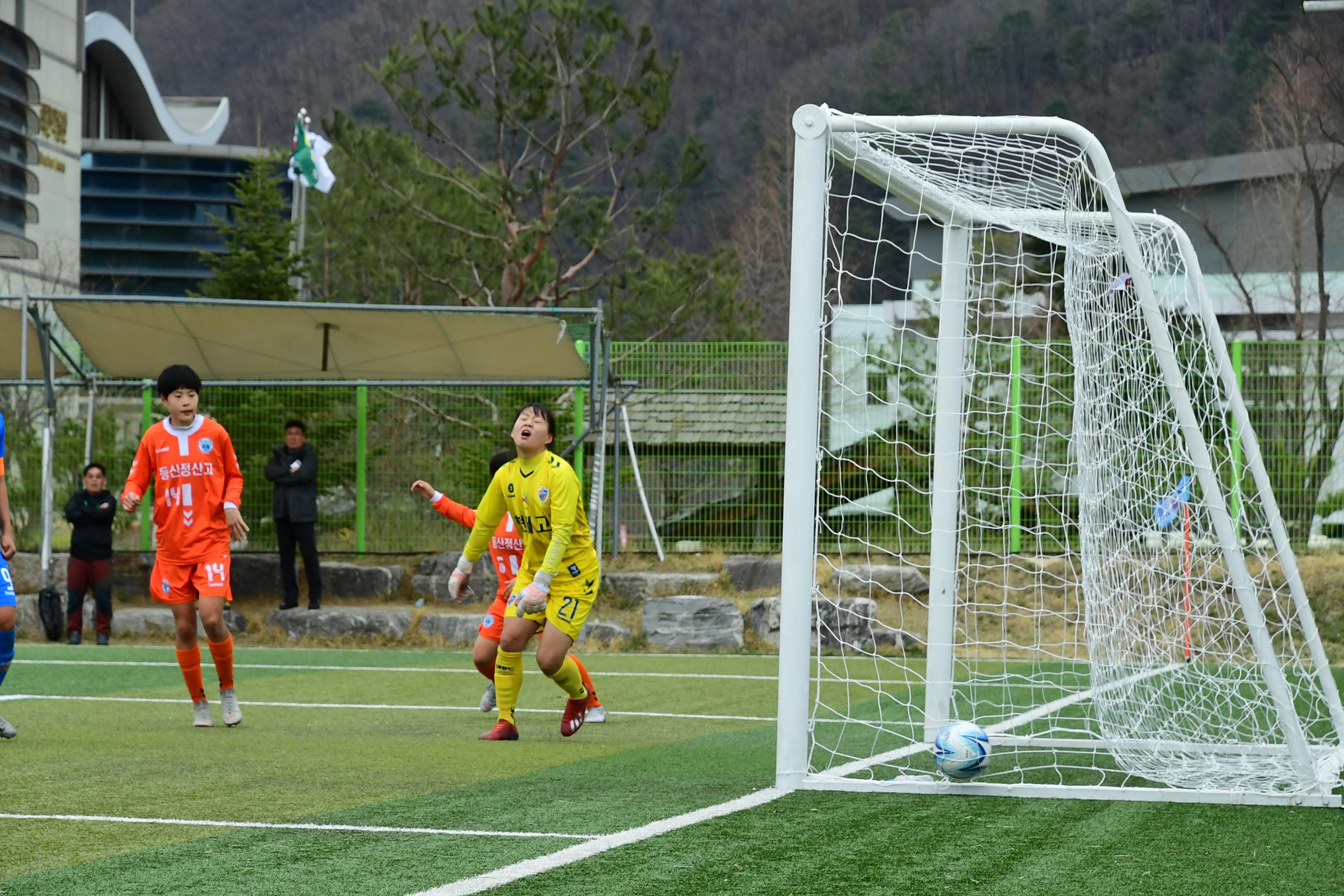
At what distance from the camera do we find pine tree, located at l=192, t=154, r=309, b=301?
31000mm

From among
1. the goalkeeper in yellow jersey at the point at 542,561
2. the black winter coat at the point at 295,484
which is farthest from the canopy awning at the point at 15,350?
the goalkeeper in yellow jersey at the point at 542,561

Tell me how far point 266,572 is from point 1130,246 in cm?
1252

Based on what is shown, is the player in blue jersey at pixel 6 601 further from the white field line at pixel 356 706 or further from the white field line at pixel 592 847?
the white field line at pixel 592 847

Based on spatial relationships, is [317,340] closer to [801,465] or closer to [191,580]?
[191,580]

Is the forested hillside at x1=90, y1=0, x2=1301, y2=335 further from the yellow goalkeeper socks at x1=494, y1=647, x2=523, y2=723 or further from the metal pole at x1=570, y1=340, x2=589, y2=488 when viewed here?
the yellow goalkeeper socks at x1=494, y1=647, x2=523, y2=723

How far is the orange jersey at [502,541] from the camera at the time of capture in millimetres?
9297

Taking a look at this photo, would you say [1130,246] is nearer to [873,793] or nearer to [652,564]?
[873,793]

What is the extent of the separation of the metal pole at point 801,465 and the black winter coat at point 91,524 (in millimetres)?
10902

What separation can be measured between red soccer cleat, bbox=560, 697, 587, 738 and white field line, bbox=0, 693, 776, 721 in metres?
1.15

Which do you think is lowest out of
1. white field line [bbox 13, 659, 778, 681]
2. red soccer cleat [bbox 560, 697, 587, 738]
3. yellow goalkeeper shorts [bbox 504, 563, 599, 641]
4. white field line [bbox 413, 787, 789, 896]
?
white field line [bbox 13, 659, 778, 681]

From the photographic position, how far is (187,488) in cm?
861

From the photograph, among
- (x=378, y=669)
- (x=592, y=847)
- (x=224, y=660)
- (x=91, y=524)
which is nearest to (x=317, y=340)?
(x=91, y=524)

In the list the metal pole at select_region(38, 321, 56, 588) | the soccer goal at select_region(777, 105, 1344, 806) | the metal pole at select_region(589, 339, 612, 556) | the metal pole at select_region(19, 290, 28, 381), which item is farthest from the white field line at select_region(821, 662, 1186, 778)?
the metal pole at select_region(38, 321, 56, 588)

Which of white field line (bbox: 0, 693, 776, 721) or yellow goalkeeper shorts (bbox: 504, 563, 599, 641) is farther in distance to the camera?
white field line (bbox: 0, 693, 776, 721)
